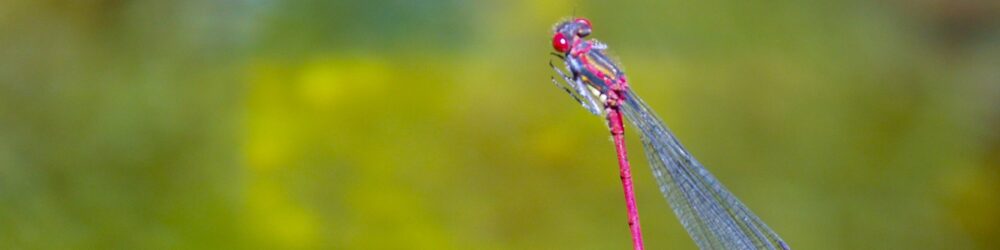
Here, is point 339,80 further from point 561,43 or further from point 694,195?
point 694,195

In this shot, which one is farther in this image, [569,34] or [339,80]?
[339,80]

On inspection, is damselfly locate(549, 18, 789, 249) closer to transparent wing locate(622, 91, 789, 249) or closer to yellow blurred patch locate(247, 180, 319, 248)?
transparent wing locate(622, 91, 789, 249)

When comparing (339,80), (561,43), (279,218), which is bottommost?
(561,43)

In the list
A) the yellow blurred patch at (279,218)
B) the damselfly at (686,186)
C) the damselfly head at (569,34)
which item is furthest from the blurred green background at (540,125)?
the damselfly head at (569,34)

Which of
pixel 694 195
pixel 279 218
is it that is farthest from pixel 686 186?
pixel 279 218

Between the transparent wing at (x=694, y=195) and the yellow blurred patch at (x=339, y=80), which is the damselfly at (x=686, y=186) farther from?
the yellow blurred patch at (x=339, y=80)
